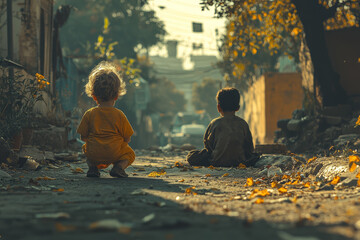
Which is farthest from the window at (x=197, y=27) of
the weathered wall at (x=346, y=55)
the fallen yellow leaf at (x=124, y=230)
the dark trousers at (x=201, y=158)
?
the fallen yellow leaf at (x=124, y=230)

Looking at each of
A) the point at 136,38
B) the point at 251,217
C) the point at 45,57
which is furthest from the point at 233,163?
the point at 136,38

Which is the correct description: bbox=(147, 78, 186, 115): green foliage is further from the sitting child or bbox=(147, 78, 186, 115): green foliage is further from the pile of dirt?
the sitting child

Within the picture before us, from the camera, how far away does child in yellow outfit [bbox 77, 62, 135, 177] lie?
6332 millimetres

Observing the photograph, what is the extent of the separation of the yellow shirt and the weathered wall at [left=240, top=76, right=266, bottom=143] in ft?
53.5

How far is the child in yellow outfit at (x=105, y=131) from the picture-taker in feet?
20.8

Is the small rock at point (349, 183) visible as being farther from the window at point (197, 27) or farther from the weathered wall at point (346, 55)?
the window at point (197, 27)

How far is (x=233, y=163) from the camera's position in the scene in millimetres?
8109

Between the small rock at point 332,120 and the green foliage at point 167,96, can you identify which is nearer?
the small rock at point 332,120

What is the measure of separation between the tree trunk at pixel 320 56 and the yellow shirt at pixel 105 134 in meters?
7.70

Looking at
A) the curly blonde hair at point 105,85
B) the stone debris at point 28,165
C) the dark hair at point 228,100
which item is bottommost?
the stone debris at point 28,165

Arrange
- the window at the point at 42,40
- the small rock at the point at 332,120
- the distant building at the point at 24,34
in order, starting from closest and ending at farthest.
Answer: the small rock at the point at 332,120 < the distant building at the point at 24,34 < the window at the point at 42,40

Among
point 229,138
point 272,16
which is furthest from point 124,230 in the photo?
point 272,16

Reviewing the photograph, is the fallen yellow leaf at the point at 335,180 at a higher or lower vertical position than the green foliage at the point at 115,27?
lower

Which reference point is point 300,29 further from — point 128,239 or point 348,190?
point 128,239
